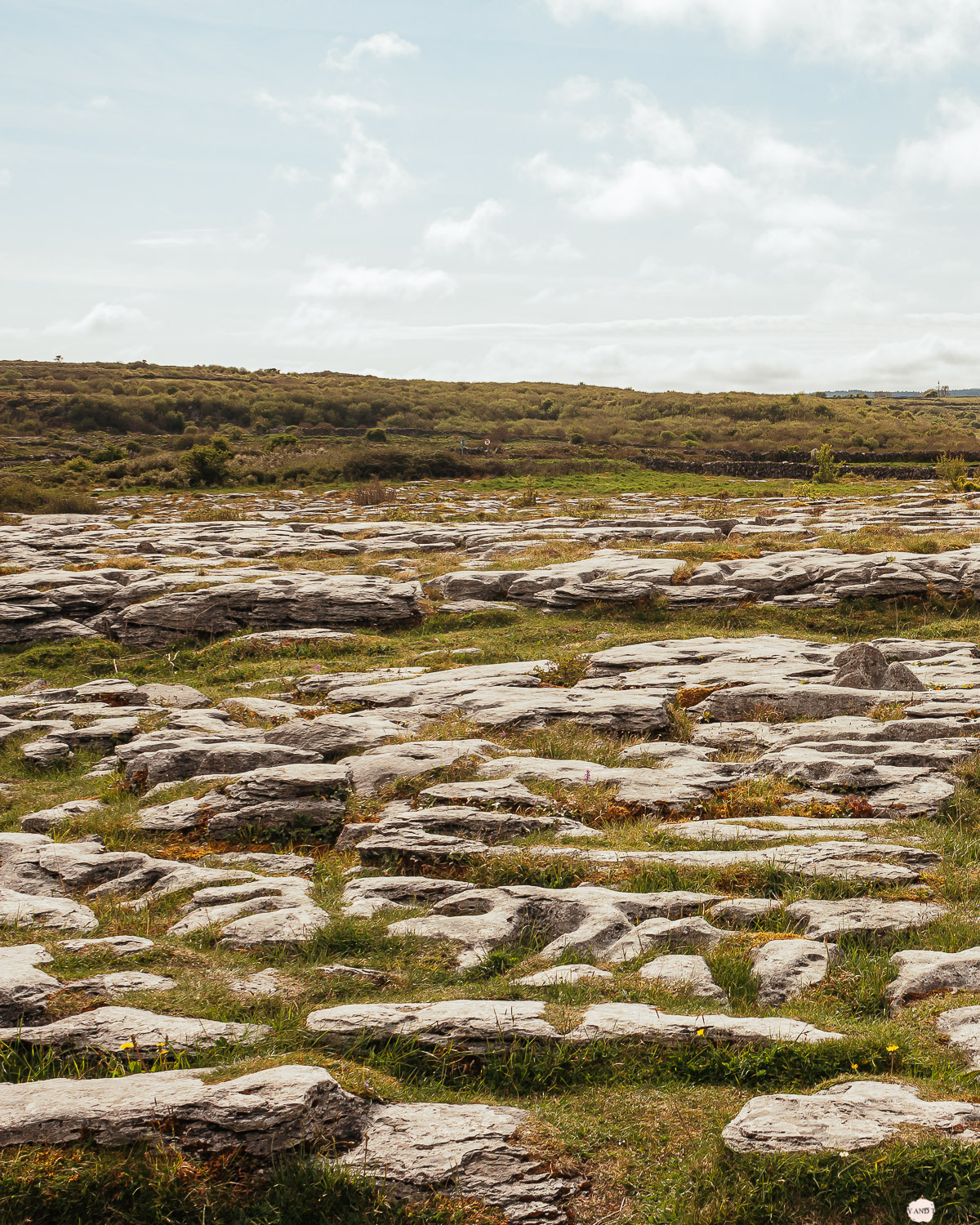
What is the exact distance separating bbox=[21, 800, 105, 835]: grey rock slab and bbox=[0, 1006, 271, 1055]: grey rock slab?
6.06 meters

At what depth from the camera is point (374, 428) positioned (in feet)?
316

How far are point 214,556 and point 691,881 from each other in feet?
81.9

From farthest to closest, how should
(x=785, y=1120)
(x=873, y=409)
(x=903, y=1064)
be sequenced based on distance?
(x=873, y=409) → (x=903, y=1064) → (x=785, y=1120)

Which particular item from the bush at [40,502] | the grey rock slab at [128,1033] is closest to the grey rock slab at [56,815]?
the grey rock slab at [128,1033]

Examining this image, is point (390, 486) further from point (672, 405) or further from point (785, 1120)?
point (672, 405)

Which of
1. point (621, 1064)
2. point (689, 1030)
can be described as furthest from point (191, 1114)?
point (689, 1030)

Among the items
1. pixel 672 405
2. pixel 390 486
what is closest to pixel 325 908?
pixel 390 486

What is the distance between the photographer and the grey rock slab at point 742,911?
25.3 ft

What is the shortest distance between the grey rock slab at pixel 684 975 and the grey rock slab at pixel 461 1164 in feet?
6.53

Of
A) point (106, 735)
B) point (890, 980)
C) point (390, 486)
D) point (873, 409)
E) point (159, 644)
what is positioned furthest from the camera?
point (873, 409)

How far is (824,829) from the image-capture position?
30.8 feet

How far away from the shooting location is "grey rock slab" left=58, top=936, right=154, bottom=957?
23.4ft

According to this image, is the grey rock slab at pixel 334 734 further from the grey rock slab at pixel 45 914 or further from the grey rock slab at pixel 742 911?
the grey rock slab at pixel 742 911

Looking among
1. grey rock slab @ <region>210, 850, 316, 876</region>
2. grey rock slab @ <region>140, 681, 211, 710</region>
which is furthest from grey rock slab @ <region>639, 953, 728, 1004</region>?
grey rock slab @ <region>140, 681, 211, 710</region>
